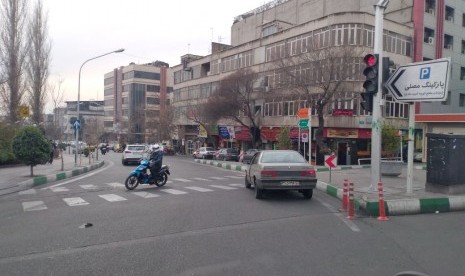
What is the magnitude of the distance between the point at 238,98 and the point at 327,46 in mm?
14706

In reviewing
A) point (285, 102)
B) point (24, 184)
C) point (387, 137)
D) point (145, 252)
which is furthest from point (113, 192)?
point (285, 102)

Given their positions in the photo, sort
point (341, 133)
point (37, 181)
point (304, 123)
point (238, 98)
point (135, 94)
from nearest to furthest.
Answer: point (37, 181) < point (304, 123) < point (341, 133) < point (238, 98) < point (135, 94)

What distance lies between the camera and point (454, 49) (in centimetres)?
4781

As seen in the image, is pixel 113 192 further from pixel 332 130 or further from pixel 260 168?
pixel 332 130

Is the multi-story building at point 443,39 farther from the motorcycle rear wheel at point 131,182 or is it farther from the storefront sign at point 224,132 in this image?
the motorcycle rear wheel at point 131,182

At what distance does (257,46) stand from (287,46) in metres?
6.32

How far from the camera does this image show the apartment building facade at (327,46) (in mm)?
39062

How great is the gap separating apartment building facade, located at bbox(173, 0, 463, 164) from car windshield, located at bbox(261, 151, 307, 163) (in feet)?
74.7

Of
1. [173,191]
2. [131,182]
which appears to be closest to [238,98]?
[131,182]

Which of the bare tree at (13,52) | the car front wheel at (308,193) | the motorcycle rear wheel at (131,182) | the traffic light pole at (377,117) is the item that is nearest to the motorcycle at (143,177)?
the motorcycle rear wheel at (131,182)

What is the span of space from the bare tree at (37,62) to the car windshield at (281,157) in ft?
86.0

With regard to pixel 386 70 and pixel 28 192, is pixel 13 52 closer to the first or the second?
pixel 28 192

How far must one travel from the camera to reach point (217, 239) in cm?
732

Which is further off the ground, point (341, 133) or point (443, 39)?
point (443, 39)
